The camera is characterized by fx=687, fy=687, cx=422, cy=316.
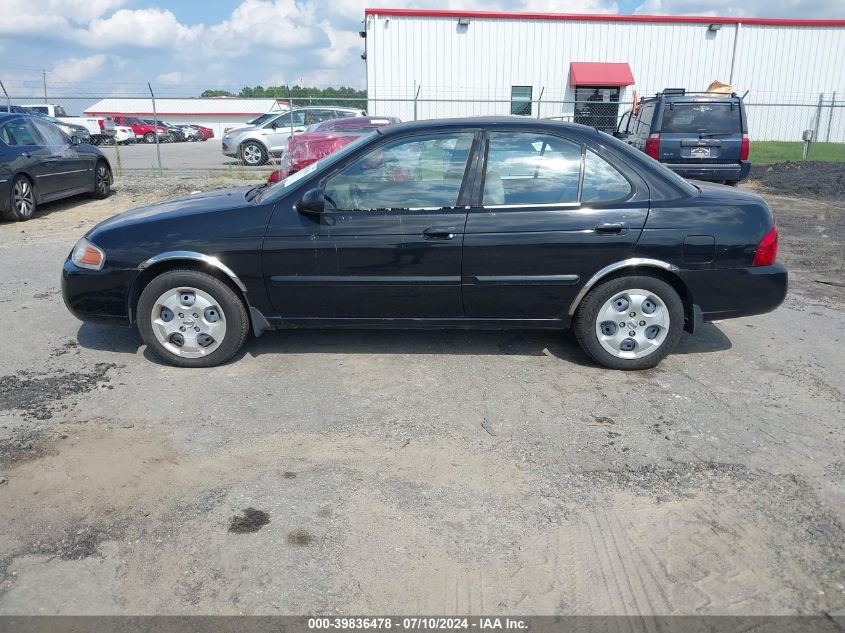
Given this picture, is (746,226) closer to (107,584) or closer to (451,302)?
(451,302)

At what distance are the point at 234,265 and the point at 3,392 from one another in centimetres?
167

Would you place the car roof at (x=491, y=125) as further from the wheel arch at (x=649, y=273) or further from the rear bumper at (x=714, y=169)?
the rear bumper at (x=714, y=169)

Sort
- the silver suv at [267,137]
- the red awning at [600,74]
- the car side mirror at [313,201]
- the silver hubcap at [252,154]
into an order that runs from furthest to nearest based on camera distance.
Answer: the red awning at [600,74], the silver hubcap at [252,154], the silver suv at [267,137], the car side mirror at [313,201]

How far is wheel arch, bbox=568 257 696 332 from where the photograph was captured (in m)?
4.55

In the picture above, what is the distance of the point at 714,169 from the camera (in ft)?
38.7

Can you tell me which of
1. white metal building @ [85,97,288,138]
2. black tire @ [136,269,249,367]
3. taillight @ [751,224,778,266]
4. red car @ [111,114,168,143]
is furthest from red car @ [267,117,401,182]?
white metal building @ [85,97,288,138]

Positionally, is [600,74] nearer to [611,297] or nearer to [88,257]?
[611,297]

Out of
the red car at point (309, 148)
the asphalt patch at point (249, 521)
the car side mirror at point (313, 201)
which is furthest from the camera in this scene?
the red car at point (309, 148)

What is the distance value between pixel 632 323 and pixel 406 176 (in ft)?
6.04

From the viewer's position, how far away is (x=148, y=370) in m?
4.82

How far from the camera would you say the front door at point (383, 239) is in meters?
4.56

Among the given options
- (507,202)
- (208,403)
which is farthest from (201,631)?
(507,202)

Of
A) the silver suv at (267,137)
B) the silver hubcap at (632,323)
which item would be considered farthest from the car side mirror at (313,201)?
→ the silver suv at (267,137)

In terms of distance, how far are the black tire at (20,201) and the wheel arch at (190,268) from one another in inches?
284
